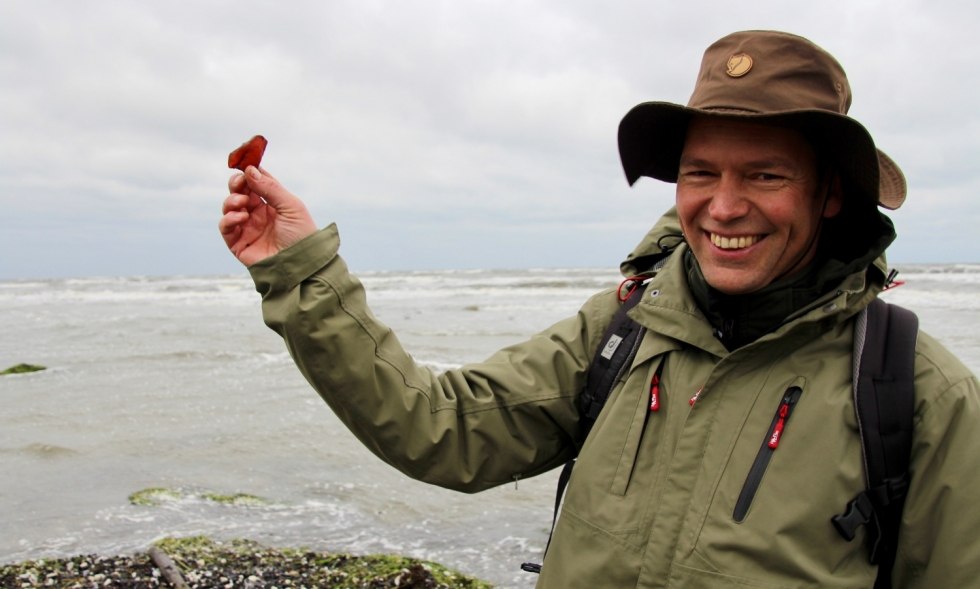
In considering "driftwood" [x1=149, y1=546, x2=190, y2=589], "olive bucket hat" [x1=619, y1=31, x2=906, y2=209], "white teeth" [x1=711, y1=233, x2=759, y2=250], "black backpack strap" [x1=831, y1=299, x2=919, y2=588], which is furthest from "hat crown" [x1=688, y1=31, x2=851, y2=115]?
"driftwood" [x1=149, y1=546, x2=190, y2=589]

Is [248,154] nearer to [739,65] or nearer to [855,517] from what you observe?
[739,65]

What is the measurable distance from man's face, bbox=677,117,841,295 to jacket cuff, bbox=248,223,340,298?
111 cm

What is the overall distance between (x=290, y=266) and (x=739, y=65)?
138cm

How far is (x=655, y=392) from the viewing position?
2172mm

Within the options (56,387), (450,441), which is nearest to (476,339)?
(56,387)

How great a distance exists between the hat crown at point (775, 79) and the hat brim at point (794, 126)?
44mm

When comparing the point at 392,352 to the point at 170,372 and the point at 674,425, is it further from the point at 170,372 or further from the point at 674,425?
the point at 170,372

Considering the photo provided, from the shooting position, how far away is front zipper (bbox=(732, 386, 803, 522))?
191cm

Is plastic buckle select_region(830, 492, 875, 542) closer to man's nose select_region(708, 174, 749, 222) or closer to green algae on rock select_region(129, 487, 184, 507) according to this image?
man's nose select_region(708, 174, 749, 222)

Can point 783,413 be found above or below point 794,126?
below

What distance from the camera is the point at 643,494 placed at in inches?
81.2

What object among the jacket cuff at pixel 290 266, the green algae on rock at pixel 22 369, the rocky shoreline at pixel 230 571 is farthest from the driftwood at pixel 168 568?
the green algae on rock at pixel 22 369

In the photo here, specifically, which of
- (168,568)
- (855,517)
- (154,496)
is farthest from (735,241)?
(154,496)

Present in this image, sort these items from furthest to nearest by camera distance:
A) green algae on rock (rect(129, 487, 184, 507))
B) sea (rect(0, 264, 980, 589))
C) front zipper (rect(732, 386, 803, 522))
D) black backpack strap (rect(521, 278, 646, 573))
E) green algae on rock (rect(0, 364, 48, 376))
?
green algae on rock (rect(0, 364, 48, 376)) < green algae on rock (rect(129, 487, 184, 507)) < sea (rect(0, 264, 980, 589)) < black backpack strap (rect(521, 278, 646, 573)) < front zipper (rect(732, 386, 803, 522))
